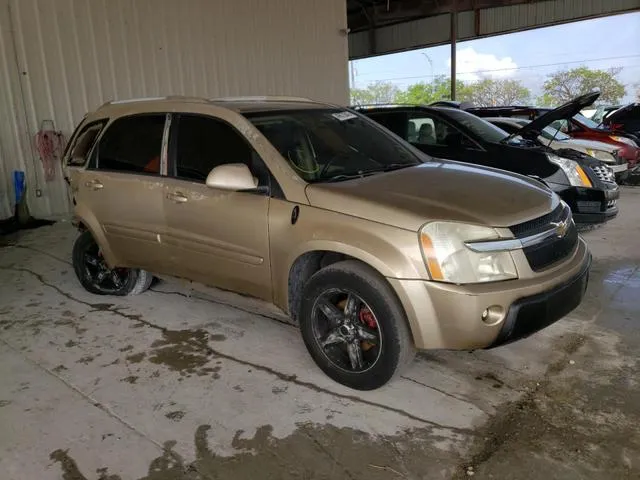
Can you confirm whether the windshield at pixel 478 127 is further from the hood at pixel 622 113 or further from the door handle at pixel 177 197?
the hood at pixel 622 113

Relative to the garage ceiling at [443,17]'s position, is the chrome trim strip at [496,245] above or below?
below

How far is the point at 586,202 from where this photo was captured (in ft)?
19.1

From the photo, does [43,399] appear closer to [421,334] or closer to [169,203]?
[169,203]

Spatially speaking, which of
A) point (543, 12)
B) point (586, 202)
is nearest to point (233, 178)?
point (586, 202)

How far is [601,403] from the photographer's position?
2.92 m

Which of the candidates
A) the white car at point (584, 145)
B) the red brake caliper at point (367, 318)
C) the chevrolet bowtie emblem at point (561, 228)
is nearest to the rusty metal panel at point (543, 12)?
the white car at point (584, 145)

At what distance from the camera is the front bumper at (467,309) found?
266 cm

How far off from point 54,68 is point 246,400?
7209 mm

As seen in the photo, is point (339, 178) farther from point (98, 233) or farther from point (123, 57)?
point (123, 57)

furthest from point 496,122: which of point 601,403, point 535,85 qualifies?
point 535,85

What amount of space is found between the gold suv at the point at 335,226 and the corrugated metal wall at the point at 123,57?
14.6 feet

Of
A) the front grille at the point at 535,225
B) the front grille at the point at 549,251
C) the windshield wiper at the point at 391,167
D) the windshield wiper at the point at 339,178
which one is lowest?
the front grille at the point at 549,251

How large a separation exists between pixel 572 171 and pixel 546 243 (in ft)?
11.3

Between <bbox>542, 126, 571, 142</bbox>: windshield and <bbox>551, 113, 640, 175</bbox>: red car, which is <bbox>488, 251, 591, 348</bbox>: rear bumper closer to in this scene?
<bbox>542, 126, 571, 142</bbox>: windshield
